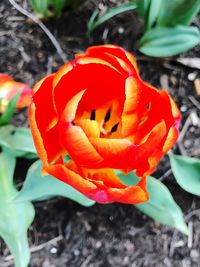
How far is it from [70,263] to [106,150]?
527 mm

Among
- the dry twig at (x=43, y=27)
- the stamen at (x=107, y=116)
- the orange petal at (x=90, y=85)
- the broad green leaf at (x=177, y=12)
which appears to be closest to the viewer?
the orange petal at (x=90, y=85)

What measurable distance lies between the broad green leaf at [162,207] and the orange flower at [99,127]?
202 millimetres

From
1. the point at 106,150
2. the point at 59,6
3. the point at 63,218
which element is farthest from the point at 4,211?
the point at 59,6

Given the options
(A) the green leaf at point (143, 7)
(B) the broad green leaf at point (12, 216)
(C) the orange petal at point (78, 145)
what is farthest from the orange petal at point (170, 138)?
(A) the green leaf at point (143, 7)

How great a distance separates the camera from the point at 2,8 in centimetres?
174

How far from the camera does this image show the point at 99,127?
1.28 meters

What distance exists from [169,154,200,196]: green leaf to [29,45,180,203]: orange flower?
21cm

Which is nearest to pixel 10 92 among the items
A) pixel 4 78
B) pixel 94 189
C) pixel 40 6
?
pixel 4 78

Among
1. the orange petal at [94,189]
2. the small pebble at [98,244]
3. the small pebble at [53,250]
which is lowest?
the small pebble at [53,250]

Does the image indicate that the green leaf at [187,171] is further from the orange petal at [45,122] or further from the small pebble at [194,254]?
the orange petal at [45,122]

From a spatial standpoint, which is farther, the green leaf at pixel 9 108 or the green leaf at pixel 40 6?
the green leaf at pixel 40 6

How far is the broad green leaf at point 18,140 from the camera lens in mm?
1438

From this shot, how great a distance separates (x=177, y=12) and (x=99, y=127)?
1.44 feet

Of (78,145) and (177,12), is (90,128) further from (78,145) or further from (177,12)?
(177,12)
